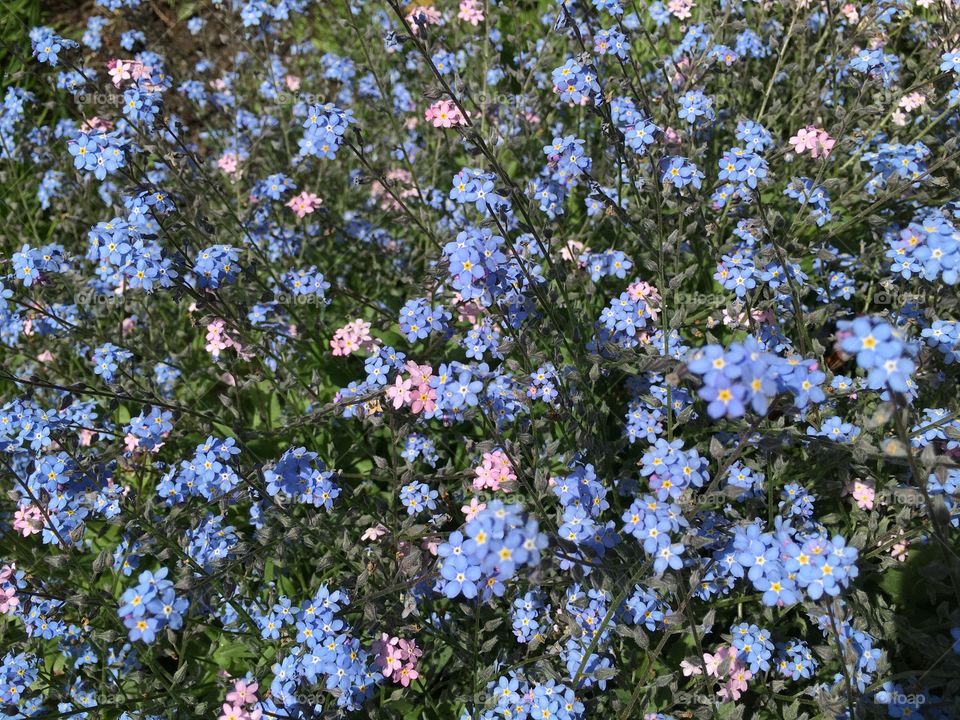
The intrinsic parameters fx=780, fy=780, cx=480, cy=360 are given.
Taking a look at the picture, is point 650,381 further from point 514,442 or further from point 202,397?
point 202,397

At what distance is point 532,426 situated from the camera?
3.87m

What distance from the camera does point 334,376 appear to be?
4965 mm

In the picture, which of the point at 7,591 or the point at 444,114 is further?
the point at 444,114

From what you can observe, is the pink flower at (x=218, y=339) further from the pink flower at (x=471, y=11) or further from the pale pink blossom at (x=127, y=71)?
→ the pink flower at (x=471, y=11)

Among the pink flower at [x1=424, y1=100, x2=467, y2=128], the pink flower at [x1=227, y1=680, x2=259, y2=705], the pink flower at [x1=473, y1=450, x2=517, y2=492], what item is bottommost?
the pink flower at [x1=227, y1=680, x2=259, y2=705]

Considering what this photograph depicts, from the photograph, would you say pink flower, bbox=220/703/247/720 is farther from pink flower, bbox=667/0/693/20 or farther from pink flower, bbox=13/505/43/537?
pink flower, bbox=667/0/693/20

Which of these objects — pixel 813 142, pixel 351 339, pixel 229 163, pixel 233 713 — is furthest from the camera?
pixel 229 163

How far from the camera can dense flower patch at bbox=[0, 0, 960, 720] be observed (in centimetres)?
302

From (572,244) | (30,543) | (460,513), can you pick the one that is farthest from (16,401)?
(572,244)

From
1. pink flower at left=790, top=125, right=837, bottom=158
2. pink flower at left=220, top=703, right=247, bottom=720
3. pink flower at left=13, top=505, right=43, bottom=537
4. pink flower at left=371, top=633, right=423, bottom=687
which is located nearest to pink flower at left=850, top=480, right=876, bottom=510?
pink flower at left=790, top=125, right=837, bottom=158

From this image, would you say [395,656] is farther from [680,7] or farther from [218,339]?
[680,7]

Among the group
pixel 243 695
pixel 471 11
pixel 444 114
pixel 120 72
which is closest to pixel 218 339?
pixel 120 72

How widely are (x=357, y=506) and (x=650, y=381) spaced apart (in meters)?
1.67

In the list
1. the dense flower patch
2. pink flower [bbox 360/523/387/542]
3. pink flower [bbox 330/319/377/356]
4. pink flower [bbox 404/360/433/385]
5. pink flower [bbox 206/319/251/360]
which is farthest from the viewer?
pink flower [bbox 206/319/251/360]
